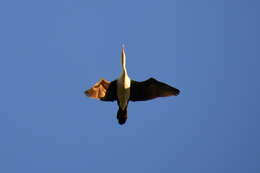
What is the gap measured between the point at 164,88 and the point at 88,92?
2.50m

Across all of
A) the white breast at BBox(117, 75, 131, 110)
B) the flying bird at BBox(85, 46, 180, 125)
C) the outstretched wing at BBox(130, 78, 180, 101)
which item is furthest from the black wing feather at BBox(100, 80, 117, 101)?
the outstretched wing at BBox(130, 78, 180, 101)

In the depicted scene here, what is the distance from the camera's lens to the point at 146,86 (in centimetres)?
2458

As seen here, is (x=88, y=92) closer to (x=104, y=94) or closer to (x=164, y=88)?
(x=104, y=94)

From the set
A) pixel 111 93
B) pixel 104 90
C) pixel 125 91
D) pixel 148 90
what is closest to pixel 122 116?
pixel 125 91

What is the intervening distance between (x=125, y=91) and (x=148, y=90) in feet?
2.94

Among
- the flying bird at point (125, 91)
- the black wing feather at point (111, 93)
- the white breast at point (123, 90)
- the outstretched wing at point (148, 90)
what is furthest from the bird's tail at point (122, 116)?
the outstretched wing at point (148, 90)

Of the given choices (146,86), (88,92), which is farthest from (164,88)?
(88,92)

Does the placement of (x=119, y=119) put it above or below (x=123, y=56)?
below

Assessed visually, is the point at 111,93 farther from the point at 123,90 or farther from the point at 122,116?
the point at 122,116

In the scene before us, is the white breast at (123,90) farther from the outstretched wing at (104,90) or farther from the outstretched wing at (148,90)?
the outstretched wing at (148,90)

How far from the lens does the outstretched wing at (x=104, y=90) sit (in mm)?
23858

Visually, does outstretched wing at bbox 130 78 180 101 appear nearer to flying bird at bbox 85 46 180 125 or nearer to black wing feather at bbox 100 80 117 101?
flying bird at bbox 85 46 180 125

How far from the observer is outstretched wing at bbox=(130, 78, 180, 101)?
79.5ft

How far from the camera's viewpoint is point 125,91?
24109 millimetres
